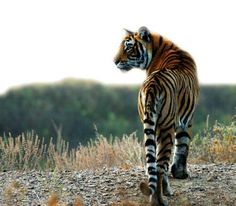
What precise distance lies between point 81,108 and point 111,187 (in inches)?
1031

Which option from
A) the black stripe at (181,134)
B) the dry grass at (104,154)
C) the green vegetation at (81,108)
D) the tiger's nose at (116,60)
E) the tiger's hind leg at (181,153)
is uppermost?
the tiger's nose at (116,60)

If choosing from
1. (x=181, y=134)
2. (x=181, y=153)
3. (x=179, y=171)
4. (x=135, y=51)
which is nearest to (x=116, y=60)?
(x=135, y=51)

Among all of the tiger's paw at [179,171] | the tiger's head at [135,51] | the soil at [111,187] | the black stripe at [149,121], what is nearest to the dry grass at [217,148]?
the soil at [111,187]

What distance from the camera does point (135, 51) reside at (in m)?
11.0

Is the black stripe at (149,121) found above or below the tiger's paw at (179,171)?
above

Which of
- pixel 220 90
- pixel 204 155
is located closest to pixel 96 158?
pixel 204 155

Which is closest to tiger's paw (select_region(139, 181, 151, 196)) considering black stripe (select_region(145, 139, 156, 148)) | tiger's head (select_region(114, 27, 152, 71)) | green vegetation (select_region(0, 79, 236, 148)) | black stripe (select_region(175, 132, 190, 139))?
black stripe (select_region(145, 139, 156, 148))

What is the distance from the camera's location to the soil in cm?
1016

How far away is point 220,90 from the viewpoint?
3753 centimetres

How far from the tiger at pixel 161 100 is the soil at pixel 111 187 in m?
0.29

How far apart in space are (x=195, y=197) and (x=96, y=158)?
10.9 feet

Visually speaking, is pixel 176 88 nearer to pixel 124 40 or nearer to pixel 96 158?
pixel 124 40

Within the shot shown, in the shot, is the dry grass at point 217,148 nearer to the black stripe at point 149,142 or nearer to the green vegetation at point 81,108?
the black stripe at point 149,142

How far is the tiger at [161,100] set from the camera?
9484 mm
